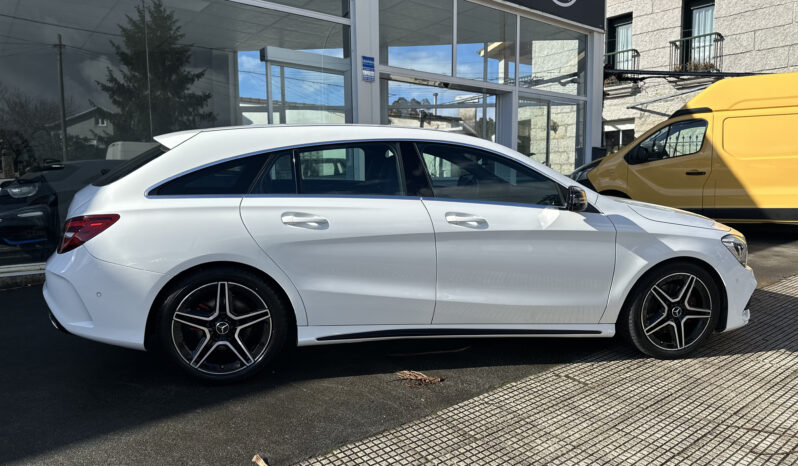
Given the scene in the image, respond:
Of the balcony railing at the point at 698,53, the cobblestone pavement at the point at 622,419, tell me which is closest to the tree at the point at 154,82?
the cobblestone pavement at the point at 622,419

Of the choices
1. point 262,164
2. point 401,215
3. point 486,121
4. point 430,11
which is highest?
point 430,11

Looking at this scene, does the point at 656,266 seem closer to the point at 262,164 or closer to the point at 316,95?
the point at 262,164

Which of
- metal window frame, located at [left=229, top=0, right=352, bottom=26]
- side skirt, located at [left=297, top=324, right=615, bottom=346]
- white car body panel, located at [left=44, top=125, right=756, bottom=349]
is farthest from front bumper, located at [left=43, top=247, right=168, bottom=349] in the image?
metal window frame, located at [left=229, top=0, right=352, bottom=26]

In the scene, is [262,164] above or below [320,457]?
above

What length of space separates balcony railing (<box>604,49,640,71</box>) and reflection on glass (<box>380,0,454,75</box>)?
411 inches

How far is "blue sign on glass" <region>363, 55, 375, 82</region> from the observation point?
823 centimetres

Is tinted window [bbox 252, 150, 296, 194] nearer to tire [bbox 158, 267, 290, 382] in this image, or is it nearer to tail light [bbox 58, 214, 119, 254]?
tire [bbox 158, 267, 290, 382]

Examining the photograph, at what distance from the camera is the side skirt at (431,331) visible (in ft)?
10.9

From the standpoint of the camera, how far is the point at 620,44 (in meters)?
18.6

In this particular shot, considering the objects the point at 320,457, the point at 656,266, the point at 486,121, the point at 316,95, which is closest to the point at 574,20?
the point at 486,121

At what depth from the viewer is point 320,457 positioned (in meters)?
2.53

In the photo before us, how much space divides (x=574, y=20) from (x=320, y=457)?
1121 cm

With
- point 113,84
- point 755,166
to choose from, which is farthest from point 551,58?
point 113,84

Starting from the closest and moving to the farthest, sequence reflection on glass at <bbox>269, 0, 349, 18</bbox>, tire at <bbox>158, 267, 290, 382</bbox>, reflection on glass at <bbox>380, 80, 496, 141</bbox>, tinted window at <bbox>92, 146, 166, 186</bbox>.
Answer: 1. tire at <bbox>158, 267, 290, 382</bbox>
2. tinted window at <bbox>92, 146, 166, 186</bbox>
3. reflection on glass at <bbox>269, 0, 349, 18</bbox>
4. reflection on glass at <bbox>380, 80, 496, 141</bbox>
